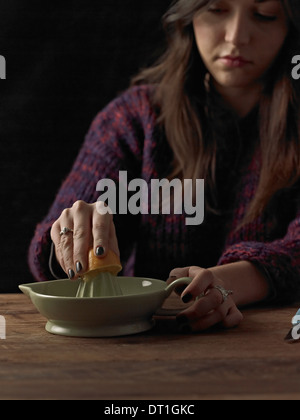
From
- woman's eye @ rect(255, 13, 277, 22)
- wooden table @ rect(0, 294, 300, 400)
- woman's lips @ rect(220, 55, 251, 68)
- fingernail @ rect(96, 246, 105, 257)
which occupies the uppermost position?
woman's eye @ rect(255, 13, 277, 22)

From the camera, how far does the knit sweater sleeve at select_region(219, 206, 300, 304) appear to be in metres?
0.91

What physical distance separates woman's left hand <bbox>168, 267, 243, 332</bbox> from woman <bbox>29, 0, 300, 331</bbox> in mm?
502

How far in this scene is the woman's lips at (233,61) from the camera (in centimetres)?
122

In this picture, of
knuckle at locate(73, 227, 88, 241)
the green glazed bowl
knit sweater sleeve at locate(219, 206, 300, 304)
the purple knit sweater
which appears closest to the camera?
the green glazed bowl

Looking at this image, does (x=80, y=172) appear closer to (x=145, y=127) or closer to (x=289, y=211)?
(x=145, y=127)

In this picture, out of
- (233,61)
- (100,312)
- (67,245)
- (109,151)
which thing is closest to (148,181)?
(109,151)

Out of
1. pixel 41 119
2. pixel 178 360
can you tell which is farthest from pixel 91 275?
pixel 41 119

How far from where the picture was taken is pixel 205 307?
2.28 feet

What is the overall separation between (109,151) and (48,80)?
42cm

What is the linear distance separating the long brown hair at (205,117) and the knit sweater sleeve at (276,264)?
1.05 feet

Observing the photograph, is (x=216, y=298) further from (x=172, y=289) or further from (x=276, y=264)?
(x=276, y=264)

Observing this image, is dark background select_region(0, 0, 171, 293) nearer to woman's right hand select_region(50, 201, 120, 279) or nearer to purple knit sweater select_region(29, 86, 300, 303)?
purple knit sweater select_region(29, 86, 300, 303)

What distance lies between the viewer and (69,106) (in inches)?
65.4

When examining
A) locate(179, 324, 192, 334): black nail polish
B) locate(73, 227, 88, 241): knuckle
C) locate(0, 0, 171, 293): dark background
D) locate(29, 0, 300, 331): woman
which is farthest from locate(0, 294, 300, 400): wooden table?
locate(0, 0, 171, 293): dark background
